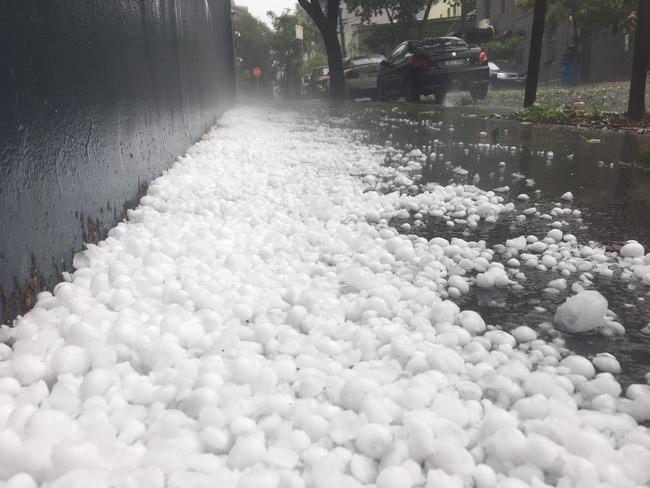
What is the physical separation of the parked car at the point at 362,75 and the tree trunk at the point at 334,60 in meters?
0.44

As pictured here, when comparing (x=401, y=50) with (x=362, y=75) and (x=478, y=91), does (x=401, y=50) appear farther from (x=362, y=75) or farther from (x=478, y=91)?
(x=362, y=75)

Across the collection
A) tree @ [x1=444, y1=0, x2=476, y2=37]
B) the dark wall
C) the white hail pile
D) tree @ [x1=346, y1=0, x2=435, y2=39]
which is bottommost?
the white hail pile

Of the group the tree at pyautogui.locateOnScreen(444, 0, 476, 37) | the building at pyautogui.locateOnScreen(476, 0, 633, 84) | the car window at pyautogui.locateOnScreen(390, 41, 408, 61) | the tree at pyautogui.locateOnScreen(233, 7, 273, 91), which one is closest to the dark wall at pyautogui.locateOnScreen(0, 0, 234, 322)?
the car window at pyautogui.locateOnScreen(390, 41, 408, 61)

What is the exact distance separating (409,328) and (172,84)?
3.04 meters

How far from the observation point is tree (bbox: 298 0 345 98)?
1402 cm

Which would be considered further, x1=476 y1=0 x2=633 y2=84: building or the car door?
x1=476 y1=0 x2=633 y2=84: building

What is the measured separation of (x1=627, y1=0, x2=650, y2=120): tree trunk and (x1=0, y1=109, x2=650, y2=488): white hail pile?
452 cm

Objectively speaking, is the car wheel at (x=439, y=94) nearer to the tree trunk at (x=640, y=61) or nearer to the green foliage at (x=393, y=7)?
the tree trunk at (x=640, y=61)

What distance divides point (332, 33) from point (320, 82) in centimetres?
583

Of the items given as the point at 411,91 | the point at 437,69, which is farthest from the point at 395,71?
the point at 437,69

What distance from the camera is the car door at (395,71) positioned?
Answer: 1120cm

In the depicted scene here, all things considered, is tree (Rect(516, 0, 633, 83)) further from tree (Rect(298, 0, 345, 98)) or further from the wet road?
the wet road

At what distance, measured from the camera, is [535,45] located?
23.9ft

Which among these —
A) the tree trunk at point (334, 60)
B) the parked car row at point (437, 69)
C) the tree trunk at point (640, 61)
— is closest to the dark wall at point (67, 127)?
the tree trunk at point (640, 61)
